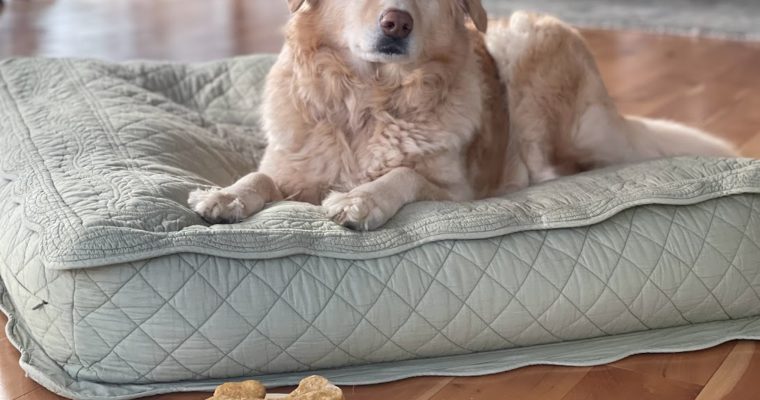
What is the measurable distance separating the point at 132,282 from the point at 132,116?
3.26 ft

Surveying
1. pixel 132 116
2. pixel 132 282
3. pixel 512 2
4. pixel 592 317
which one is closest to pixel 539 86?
pixel 592 317

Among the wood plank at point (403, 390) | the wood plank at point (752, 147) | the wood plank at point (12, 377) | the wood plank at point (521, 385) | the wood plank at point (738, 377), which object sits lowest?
the wood plank at point (12, 377)

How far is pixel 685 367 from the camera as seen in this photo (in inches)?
86.4

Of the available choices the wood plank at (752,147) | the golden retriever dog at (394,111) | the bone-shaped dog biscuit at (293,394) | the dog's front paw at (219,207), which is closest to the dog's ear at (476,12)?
the golden retriever dog at (394,111)

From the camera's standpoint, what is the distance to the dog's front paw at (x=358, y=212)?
223cm

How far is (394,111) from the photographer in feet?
8.73

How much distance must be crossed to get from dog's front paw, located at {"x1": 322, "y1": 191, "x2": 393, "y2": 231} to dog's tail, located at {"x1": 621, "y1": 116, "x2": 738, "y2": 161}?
1.15 metres

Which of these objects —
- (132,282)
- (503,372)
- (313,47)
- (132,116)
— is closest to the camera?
(132,282)

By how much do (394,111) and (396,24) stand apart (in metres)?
0.30

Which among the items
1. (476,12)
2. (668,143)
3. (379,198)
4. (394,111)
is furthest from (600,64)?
(379,198)

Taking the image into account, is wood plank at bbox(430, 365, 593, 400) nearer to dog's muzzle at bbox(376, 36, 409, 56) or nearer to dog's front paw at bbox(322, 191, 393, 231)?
dog's front paw at bbox(322, 191, 393, 231)

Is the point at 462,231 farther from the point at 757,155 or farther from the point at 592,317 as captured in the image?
the point at 757,155

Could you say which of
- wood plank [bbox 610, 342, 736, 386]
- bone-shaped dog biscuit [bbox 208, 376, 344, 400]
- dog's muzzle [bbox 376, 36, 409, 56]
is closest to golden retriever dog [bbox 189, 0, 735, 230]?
dog's muzzle [bbox 376, 36, 409, 56]

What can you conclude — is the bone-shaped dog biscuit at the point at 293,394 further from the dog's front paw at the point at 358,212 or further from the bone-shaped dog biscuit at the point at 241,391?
the dog's front paw at the point at 358,212
